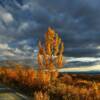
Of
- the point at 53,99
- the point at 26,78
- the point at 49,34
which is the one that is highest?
the point at 49,34

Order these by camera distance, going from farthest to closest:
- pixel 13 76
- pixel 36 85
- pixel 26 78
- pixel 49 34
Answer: pixel 49 34
pixel 13 76
pixel 26 78
pixel 36 85

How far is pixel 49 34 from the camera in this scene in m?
24.9

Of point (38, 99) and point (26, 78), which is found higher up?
point (26, 78)

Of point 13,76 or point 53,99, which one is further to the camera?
point 13,76

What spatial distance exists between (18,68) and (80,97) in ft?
33.0

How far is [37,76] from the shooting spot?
2102 cm

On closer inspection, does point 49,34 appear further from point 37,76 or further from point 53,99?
point 53,99

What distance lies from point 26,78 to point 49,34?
558 cm

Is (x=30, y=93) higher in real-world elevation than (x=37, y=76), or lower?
lower

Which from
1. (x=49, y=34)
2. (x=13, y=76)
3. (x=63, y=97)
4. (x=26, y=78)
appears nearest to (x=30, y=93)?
(x=63, y=97)

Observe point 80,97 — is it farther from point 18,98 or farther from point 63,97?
point 18,98

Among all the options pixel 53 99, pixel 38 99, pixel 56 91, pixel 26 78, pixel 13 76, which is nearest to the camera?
pixel 38 99

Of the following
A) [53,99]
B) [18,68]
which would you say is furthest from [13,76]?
[53,99]

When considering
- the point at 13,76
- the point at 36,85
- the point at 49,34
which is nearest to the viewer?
the point at 36,85
